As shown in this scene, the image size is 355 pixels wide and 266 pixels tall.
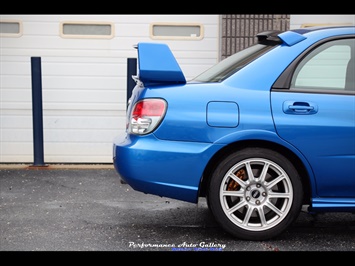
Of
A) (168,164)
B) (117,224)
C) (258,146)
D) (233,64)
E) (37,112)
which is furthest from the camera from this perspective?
(37,112)

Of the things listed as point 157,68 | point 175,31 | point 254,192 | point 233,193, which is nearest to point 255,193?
point 254,192

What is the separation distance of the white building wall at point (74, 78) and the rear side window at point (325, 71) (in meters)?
3.46

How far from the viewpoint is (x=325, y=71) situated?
14.8 feet

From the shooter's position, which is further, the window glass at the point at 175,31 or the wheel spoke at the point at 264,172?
the window glass at the point at 175,31

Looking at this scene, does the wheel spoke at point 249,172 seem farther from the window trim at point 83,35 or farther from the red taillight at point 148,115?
the window trim at point 83,35

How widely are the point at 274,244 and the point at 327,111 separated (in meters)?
1.01

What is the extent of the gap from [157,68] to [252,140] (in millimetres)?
858

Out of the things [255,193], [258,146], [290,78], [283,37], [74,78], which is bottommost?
[255,193]

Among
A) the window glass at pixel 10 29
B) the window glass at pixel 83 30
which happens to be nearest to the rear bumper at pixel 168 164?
the window glass at pixel 83 30

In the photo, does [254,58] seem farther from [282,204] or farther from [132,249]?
[132,249]

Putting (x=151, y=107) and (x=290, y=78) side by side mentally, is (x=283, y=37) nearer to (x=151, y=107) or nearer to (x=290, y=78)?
(x=290, y=78)

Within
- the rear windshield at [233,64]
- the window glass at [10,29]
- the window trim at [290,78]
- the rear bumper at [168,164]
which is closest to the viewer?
the rear bumper at [168,164]

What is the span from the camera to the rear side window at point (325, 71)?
14.5 feet

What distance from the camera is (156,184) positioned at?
4.29 metres
